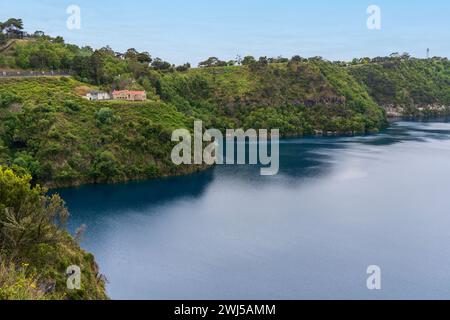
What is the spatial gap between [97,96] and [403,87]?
130 meters

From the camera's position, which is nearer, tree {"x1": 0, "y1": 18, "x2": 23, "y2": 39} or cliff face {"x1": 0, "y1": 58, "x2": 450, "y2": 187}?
cliff face {"x1": 0, "y1": 58, "x2": 450, "y2": 187}

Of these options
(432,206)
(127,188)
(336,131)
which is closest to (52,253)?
(127,188)

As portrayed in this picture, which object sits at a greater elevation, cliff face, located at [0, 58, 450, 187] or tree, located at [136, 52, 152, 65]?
tree, located at [136, 52, 152, 65]

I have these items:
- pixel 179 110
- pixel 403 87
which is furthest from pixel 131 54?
pixel 403 87

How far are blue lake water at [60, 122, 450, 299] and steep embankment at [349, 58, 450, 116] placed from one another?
99.1 metres

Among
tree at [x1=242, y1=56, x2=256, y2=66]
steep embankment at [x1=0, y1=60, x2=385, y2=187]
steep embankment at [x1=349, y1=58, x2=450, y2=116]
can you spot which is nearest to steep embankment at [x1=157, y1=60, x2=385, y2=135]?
tree at [x1=242, y1=56, x2=256, y2=66]

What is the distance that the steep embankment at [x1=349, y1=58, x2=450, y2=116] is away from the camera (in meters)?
166

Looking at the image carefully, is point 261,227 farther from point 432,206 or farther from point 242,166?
point 242,166

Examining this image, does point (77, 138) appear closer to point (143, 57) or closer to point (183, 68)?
point (143, 57)

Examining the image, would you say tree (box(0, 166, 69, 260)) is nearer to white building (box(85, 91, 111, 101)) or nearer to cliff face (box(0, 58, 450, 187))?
cliff face (box(0, 58, 450, 187))

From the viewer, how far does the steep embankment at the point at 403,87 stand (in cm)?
16638
